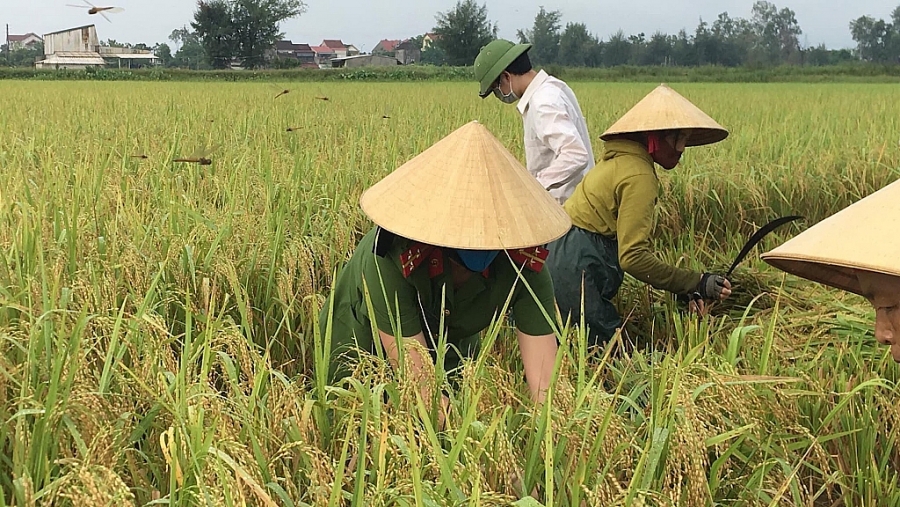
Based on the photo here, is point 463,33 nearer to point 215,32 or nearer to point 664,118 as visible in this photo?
point 215,32

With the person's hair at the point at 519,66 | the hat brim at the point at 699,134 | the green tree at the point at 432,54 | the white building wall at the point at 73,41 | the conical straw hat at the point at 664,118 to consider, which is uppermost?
the green tree at the point at 432,54

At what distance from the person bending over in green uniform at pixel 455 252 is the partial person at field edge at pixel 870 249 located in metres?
0.46

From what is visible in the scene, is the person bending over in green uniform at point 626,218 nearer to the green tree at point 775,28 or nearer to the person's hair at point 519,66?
the person's hair at point 519,66

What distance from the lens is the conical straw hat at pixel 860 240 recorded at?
94 centimetres

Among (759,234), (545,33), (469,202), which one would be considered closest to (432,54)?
(545,33)

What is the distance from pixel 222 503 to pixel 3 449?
18.9 inches

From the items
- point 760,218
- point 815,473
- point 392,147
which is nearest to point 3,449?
point 815,473

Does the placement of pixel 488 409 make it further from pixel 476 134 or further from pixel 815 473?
pixel 815 473

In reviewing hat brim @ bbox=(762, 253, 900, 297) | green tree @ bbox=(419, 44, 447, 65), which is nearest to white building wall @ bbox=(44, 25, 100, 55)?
hat brim @ bbox=(762, 253, 900, 297)

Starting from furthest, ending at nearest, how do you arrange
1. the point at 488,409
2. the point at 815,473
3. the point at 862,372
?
the point at 862,372, the point at 815,473, the point at 488,409

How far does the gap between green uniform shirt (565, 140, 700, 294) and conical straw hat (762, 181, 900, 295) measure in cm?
123

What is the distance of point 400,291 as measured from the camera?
1.54 meters

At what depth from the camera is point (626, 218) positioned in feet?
7.70

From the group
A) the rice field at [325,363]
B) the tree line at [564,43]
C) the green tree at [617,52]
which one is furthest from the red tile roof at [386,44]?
the rice field at [325,363]
